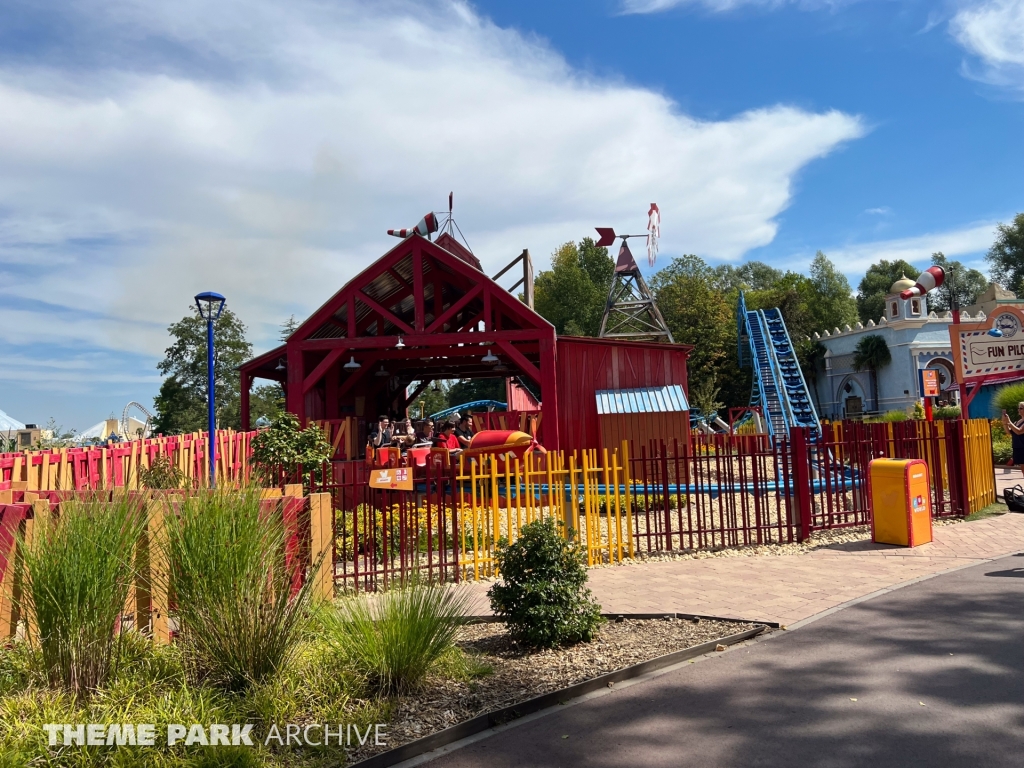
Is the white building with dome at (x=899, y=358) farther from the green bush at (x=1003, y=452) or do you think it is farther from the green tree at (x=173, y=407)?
the green tree at (x=173, y=407)

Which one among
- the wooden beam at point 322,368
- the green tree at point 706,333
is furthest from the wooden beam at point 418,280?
the green tree at point 706,333

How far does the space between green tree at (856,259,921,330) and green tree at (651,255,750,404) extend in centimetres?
2712

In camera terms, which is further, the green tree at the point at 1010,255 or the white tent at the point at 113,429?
the green tree at the point at 1010,255

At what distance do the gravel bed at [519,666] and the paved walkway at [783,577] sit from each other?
21.6 inches

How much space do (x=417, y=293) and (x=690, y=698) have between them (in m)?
13.5

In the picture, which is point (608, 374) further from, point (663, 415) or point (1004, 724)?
point (1004, 724)

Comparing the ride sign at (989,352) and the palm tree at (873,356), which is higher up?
the palm tree at (873,356)

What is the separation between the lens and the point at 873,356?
44875 millimetres

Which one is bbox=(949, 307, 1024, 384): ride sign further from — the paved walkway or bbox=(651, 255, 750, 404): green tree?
bbox=(651, 255, 750, 404): green tree

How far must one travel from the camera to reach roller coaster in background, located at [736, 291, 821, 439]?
→ 2848 centimetres

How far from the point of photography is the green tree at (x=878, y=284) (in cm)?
6862

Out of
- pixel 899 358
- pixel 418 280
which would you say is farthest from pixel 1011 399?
pixel 899 358

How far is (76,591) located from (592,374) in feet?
46.9

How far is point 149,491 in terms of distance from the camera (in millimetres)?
4691
